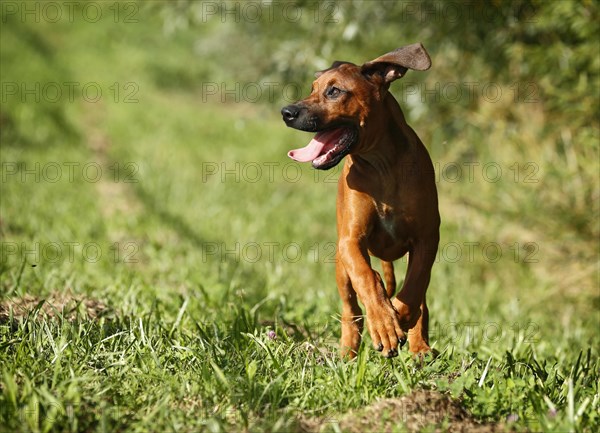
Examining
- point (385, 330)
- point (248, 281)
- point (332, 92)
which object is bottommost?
point (248, 281)

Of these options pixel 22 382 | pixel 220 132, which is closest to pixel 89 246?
pixel 22 382

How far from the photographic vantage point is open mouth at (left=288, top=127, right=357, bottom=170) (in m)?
3.18

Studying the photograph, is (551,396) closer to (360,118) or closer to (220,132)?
(360,118)

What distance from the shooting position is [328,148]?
10.6ft

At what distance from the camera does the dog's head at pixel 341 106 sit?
319 centimetres

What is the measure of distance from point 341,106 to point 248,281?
10.3ft

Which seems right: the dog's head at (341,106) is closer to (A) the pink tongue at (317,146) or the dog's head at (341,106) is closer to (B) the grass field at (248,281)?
(A) the pink tongue at (317,146)

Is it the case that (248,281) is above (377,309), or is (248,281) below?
below

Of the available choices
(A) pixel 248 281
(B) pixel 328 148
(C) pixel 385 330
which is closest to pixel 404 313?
(C) pixel 385 330

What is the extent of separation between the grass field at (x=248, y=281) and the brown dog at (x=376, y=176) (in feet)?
0.96

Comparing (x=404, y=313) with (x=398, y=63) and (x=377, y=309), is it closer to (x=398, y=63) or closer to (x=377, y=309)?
(x=377, y=309)

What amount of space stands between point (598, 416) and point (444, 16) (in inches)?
205

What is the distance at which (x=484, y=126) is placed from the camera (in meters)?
8.79

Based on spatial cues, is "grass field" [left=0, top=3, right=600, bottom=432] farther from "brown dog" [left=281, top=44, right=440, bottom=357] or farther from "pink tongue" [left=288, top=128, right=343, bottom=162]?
"pink tongue" [left=288, top=128, right=343, bottom=162]
